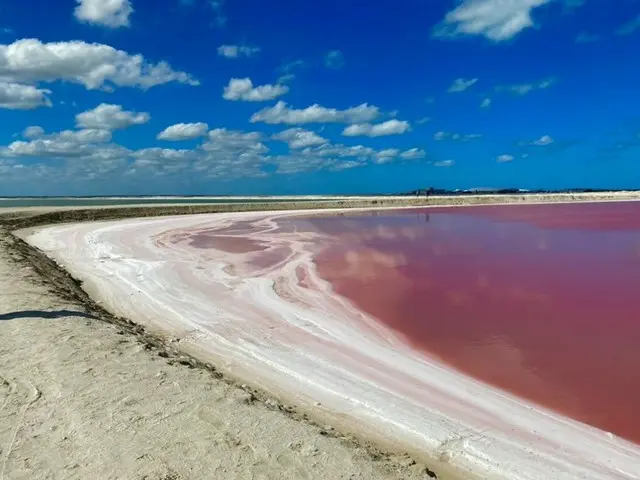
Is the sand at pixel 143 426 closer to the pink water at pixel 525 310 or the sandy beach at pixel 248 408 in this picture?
the sandy beach at pixel 248 408

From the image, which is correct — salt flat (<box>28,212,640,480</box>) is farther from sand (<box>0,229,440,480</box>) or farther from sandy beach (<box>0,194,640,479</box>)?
sand (<box>0,229,440,480</box>)

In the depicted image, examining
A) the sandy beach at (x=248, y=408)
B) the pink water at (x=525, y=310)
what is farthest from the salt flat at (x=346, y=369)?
the pink water at (x=525, y=310)

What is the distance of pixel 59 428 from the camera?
461 cm

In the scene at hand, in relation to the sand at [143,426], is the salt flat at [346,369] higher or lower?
lower

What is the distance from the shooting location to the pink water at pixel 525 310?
6648 mm

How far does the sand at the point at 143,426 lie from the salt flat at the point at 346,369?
67cm

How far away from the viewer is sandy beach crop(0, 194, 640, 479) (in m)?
4.32

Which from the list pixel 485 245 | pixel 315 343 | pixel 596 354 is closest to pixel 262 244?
pixel 485 245

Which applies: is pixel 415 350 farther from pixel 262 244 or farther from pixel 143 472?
pixel 262 244

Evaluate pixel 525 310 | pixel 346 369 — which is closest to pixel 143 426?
pixel 346 369

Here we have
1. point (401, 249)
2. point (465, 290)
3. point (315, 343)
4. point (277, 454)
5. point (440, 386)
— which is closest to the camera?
point (277, 454)

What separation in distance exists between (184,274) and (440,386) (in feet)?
33.2

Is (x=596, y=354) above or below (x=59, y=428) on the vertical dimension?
below

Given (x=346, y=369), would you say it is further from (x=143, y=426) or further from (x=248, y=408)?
(x=143, y=426)
